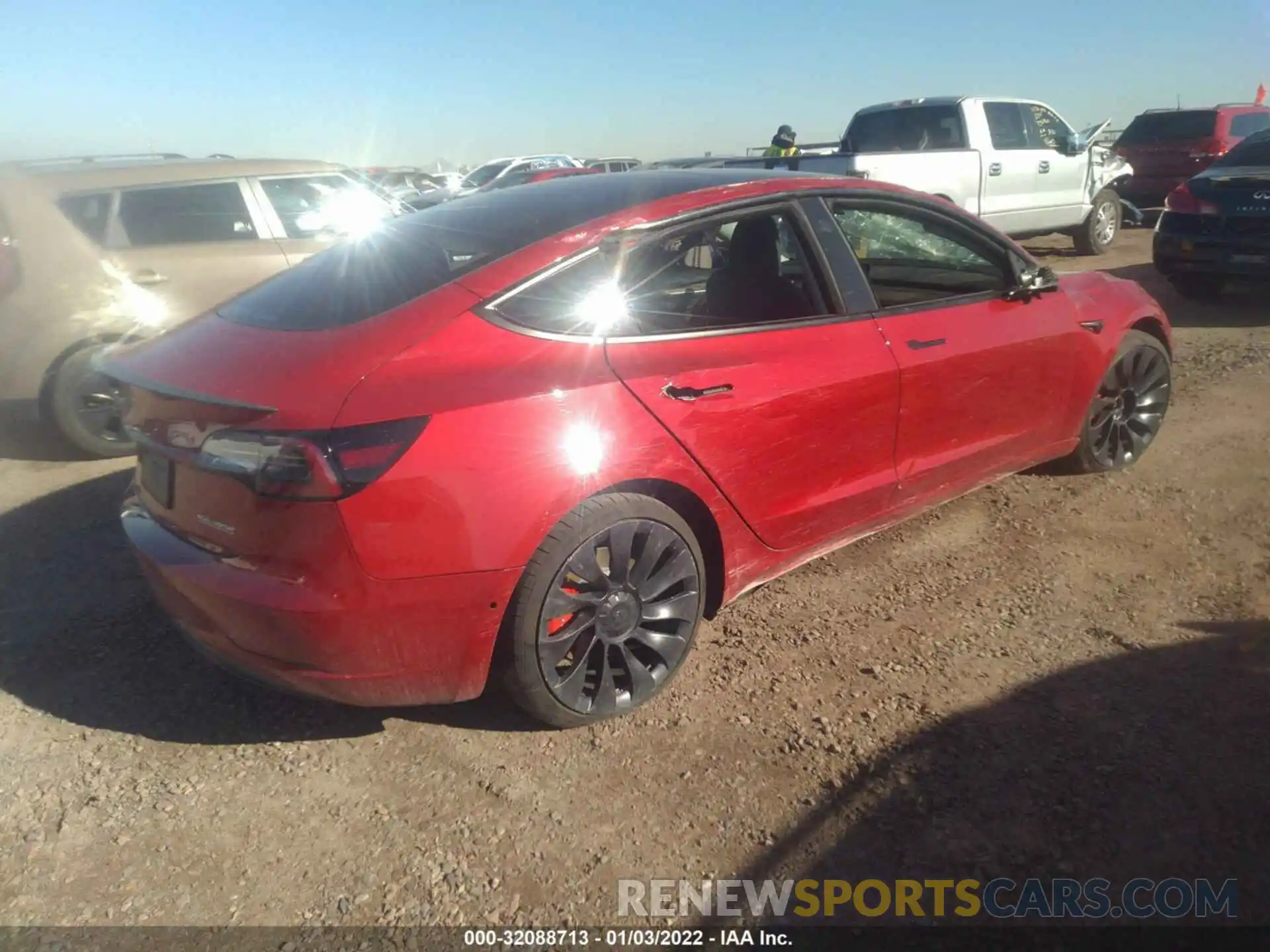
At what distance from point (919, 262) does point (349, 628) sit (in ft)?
9.79

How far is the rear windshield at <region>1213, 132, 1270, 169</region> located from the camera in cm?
811

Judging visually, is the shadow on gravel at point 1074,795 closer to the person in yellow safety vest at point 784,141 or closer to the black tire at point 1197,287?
the black tire at point 1197,287

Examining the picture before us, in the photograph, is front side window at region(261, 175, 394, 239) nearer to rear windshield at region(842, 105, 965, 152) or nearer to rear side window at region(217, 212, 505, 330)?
rear side window at region(217, 212, 505, 330)

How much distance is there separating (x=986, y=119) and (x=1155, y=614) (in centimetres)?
838

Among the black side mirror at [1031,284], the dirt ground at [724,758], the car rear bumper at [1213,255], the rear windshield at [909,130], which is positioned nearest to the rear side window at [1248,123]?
the rear windshield at [909,130]

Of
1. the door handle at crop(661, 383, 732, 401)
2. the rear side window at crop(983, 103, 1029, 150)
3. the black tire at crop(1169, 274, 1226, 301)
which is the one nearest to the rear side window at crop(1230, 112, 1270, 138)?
the rear side window at crop(983, 103, 1029, 150)

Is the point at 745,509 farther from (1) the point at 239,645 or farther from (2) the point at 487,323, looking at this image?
(1) the point at 239,645

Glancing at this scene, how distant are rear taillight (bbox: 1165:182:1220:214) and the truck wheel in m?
3.35

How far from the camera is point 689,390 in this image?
2.73m

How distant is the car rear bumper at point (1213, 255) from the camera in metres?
7.43

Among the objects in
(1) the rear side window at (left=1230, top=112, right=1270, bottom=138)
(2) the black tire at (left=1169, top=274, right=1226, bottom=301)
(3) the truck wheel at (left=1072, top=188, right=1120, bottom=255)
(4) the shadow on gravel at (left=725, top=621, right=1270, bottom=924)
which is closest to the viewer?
(4) the shadow on gravel at (left=725, top=621, right=1270, bottom=924)

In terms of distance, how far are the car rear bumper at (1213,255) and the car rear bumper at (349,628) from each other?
7.63m

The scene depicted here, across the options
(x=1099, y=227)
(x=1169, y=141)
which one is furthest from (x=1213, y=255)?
(x=1169, y=141)

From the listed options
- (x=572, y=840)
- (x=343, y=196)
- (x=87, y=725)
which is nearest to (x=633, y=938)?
(x=572, y=840)
